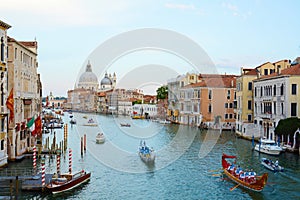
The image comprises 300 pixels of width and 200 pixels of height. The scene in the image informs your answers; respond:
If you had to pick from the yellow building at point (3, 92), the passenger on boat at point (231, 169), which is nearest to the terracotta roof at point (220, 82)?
the passenger on boat at point (231, 169)

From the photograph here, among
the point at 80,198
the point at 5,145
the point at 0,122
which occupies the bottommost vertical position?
the point at 80,198

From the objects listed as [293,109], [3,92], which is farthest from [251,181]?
[3,92]

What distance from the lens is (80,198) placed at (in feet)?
38.3

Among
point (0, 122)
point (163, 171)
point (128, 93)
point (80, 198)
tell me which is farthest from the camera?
point (128, 93)

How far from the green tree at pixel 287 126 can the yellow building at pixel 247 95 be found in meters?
5.03

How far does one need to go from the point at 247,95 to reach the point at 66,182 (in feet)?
58.1

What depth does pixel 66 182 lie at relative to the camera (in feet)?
40.7

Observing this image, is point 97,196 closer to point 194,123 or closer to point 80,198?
point 80,198

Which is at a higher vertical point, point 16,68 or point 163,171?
point 16,68

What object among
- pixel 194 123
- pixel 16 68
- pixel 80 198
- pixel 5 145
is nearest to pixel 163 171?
pixel 80 198

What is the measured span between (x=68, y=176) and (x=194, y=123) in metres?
26.0

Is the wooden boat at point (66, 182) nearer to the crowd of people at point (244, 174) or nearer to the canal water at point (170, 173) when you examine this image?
the canal water at point (170, 173)

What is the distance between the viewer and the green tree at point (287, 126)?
18984 mm

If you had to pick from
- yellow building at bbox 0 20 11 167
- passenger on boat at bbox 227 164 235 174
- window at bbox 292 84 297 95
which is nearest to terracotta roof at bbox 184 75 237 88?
window at bbox 292 84 297 95
